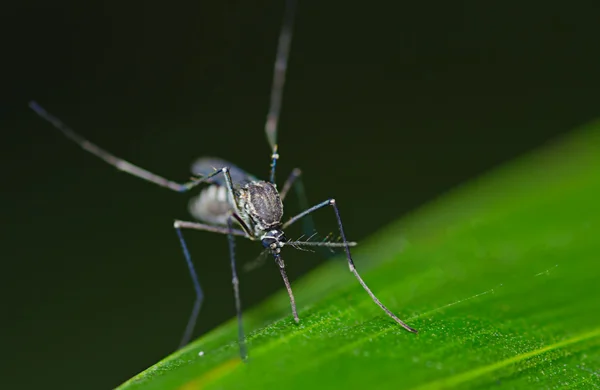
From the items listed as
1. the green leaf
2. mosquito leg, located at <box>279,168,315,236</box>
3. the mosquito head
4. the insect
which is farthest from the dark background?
the green leaf

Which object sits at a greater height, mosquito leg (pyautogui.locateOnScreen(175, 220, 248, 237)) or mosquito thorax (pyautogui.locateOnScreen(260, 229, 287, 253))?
mosquito leg (pyautogui.locateOnScreen(175, 220, 248, 237))

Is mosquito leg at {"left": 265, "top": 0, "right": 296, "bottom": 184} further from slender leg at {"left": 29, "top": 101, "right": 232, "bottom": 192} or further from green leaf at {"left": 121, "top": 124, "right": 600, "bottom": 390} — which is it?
green leaf at {"left": 121, "top": 124, "right": 600, "bottom": 390}

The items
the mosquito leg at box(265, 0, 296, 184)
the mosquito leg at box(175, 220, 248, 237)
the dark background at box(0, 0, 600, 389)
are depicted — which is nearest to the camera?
the mosquito leg at box(175, 220, 248, 237)

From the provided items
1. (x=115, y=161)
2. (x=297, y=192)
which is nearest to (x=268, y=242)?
(x=297, y=192)

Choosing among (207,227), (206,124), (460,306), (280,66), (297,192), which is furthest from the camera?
(206,124)

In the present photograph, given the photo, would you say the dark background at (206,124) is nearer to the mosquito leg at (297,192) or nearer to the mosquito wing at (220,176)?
the mosquito leg at (297,192)

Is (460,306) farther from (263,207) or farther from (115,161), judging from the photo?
(115,161)

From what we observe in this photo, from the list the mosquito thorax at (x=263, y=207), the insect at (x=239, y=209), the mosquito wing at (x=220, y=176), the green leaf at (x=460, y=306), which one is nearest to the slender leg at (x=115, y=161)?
the insect at (x=239, y=209)
